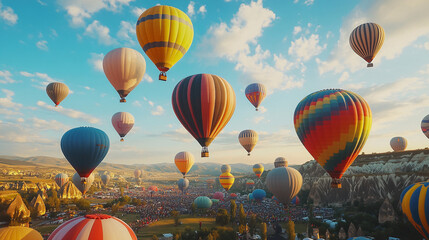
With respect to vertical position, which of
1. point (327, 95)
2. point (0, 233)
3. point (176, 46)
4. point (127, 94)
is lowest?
point (0, 233)

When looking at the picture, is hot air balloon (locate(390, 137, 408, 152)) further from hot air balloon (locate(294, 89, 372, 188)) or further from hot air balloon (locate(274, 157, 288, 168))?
hot air balloon (locate(294, 89, 372, 188))

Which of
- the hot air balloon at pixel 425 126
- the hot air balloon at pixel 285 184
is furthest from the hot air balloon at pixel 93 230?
the hot air balloon at pixel 425 126

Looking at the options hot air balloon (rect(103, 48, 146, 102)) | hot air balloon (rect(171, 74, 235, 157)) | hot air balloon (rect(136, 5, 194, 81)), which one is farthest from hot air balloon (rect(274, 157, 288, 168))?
hot air balloon (rect(136, 5, 194, 81))

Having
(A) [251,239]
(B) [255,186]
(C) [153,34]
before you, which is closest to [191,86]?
(C) [153,34]

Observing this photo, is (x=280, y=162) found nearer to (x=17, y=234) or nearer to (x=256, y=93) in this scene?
(x=256, y=93)

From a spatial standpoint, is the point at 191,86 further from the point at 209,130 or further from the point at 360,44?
the point at 360,44

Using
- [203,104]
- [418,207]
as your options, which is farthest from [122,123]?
[418,207]
